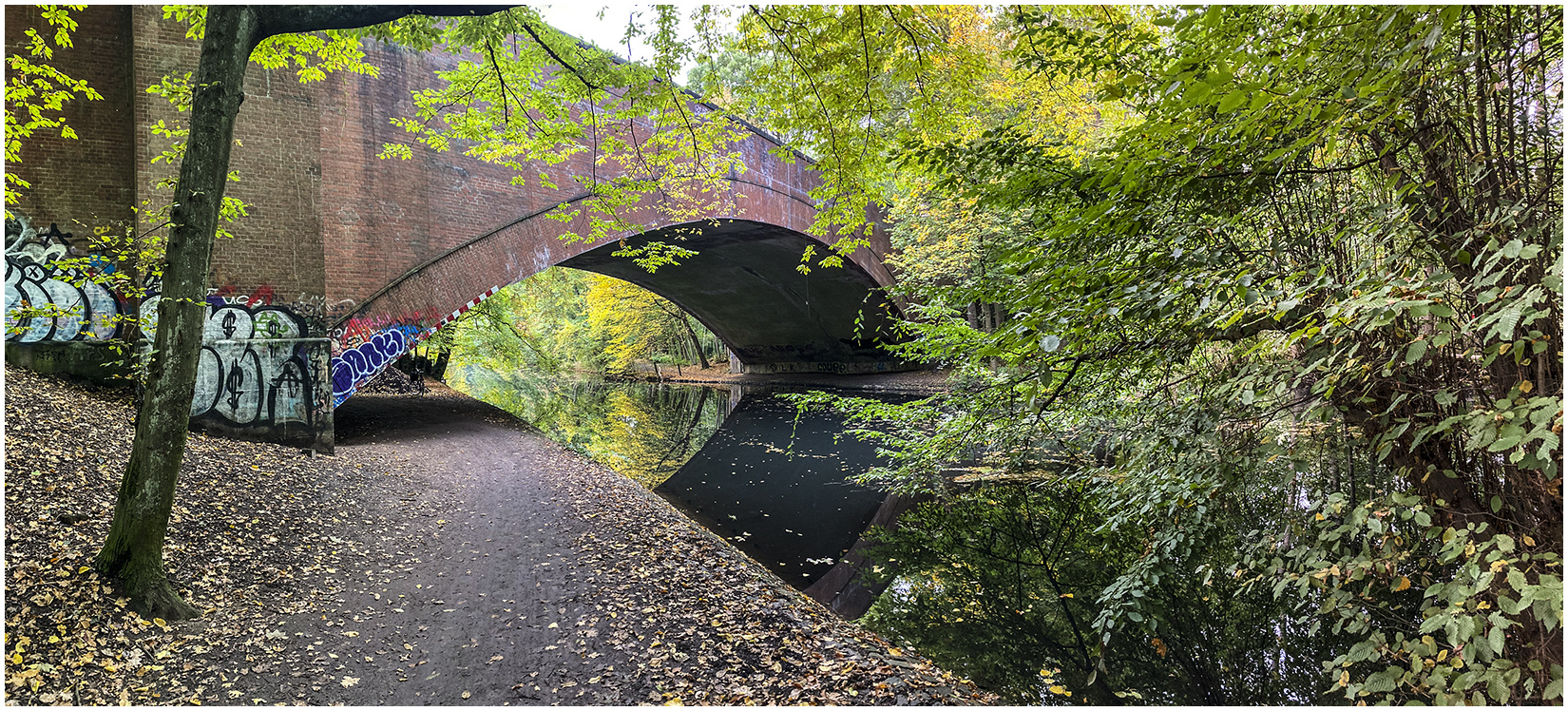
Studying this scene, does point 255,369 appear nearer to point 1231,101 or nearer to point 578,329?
point 1231,101

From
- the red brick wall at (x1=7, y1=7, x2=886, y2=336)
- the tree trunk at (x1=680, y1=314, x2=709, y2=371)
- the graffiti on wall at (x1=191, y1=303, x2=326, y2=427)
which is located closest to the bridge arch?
the red brick wall at (x1=7, y1=7, x2=886, y2=336)

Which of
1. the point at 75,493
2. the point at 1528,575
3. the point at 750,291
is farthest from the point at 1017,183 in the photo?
the point at 750,291

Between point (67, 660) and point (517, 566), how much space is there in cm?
237

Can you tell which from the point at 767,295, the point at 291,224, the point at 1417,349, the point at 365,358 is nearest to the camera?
the point at 1417,349

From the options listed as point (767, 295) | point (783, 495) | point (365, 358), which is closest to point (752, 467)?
point (783, 495)

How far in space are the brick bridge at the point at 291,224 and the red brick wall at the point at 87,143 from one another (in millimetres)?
15

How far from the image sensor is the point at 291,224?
860cm

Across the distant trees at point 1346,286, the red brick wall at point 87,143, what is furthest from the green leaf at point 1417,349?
the red brick wall at point 87,143

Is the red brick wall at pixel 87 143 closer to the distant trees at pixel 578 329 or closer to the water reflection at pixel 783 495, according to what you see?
the water reflection at pixel 783 495

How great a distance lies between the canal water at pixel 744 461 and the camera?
23.9ft

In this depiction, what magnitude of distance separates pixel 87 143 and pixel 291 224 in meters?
2.03

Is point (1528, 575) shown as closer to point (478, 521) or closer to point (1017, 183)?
point (1017, 183)

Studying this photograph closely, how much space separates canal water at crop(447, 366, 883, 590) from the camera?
7281 mm

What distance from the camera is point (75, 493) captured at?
14.9 feet
